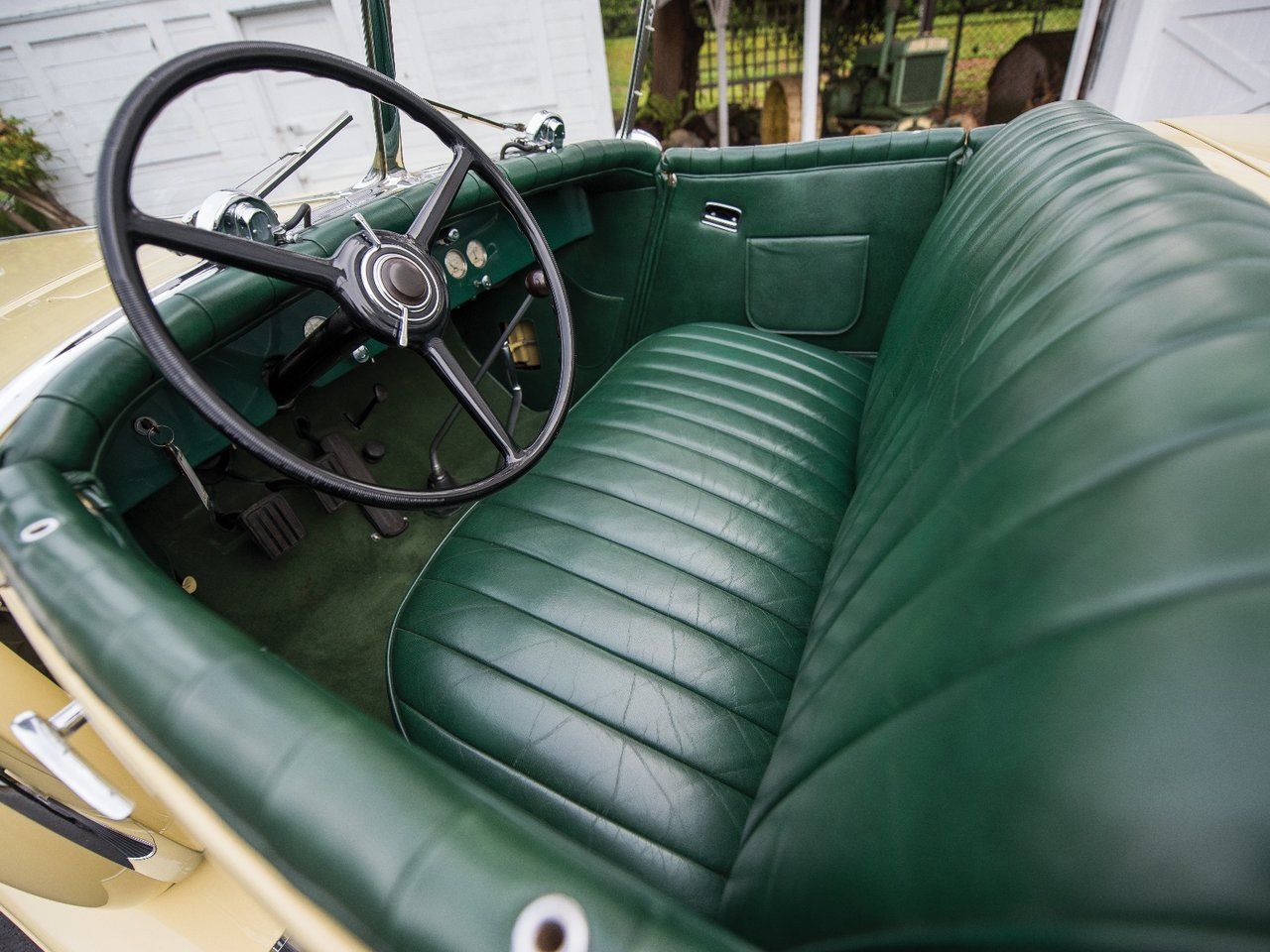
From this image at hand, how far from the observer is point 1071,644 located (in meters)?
0.33

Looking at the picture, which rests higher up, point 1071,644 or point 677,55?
point 1071,644

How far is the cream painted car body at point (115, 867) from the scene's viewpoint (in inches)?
18.1

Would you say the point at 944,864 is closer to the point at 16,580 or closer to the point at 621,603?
the point at 621,603

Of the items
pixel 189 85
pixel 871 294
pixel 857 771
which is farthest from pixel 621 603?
pixel 871 294

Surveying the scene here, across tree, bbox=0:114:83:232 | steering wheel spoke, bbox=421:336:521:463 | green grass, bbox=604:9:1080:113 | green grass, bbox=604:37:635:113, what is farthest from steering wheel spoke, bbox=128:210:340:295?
green grass, bbox=604:9:1080:113

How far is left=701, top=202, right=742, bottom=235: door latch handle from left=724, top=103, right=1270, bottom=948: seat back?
1.38 meters

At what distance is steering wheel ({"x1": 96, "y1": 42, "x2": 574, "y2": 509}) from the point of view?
763 mm

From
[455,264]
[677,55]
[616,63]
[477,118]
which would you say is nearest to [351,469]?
[455,264]

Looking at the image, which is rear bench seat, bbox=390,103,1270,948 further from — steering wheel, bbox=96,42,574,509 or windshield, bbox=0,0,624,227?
windshield, bbox=0,0,624,227

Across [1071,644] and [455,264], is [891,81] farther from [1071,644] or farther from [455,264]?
[1071,644]

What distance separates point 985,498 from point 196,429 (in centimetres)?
122

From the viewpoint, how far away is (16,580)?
0.59 metres

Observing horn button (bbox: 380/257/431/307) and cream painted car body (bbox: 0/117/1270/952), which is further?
horn button (bbox: 380/257/431/307)

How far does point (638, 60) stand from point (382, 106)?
1.02m
